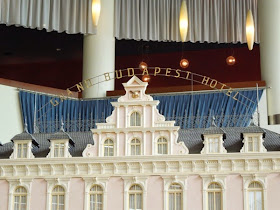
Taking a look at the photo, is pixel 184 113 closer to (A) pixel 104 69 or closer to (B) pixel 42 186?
(A) pixel 104 69

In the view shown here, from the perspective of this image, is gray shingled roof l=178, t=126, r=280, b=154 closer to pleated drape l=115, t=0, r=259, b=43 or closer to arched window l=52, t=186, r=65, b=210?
arched window l=52, t=186, r=65, b=210

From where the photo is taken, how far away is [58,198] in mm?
16312

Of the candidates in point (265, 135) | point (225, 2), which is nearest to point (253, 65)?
point (225, 2)

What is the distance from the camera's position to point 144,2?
998 inches

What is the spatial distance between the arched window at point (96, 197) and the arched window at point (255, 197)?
3.32 metres

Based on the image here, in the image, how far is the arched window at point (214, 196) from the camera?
1566 cm

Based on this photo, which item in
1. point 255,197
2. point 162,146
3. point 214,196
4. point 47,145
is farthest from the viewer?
point 47,145

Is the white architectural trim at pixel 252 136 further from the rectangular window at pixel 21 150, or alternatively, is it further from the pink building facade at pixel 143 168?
the rectangular window at pixel 21 150

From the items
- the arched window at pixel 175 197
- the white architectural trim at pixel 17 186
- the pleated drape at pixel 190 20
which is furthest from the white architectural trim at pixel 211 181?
the pleated drape at pixel 190 20

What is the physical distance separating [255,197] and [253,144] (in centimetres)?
120

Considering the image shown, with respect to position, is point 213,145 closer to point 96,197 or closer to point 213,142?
point 213,142

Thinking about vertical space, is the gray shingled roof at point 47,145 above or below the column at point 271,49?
below

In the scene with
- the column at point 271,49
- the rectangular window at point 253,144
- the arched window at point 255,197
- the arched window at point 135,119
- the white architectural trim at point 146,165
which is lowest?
the arched window at point 255,197

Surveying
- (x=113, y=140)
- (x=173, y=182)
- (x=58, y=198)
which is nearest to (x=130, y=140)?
(x=113, y=140)
